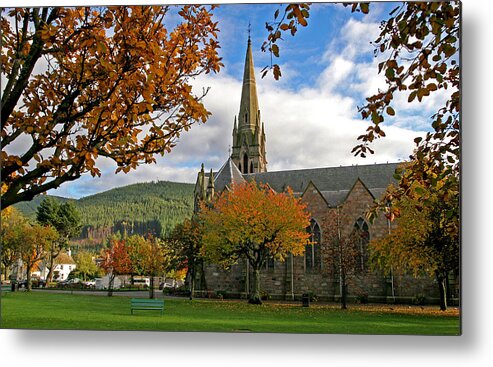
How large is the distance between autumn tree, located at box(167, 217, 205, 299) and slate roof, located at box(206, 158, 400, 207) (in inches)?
35.3

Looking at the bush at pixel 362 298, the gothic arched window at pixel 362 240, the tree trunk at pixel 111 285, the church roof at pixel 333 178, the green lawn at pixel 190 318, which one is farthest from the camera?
the gothic arched window at pixel 362 240

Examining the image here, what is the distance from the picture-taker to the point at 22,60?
4004mm

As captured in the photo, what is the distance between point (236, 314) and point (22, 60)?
4624 millimetres

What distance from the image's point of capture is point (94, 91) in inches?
167

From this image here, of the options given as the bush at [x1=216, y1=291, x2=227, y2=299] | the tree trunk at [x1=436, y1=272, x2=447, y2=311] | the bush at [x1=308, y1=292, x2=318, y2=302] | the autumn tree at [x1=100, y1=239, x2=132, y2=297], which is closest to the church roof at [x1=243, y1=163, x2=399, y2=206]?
the tree trunk at [x1=436, y1=272, x2=447, y2=311]

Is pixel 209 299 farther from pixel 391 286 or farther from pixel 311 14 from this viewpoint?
pixel 311 14

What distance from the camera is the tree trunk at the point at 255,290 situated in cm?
883

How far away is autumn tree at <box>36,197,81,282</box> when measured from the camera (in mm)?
6949

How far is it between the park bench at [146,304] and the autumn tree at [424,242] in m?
3.53

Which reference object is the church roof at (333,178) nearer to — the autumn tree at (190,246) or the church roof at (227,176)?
the church roof at (227,176)

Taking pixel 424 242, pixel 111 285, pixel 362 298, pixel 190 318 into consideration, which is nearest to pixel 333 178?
pixel 424 242

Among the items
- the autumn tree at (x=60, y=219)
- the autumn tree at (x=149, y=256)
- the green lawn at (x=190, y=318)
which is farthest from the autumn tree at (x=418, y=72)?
the autumn tree at (x=60, y=219)

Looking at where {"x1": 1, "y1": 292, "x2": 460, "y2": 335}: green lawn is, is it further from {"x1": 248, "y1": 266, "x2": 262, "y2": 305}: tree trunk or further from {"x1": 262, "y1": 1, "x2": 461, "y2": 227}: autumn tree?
{"x1": 262, "y1": 1, "x2": 461, "y2": 227}: autumn tree

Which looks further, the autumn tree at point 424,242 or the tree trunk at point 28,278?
the tree trunk at point 28,278
